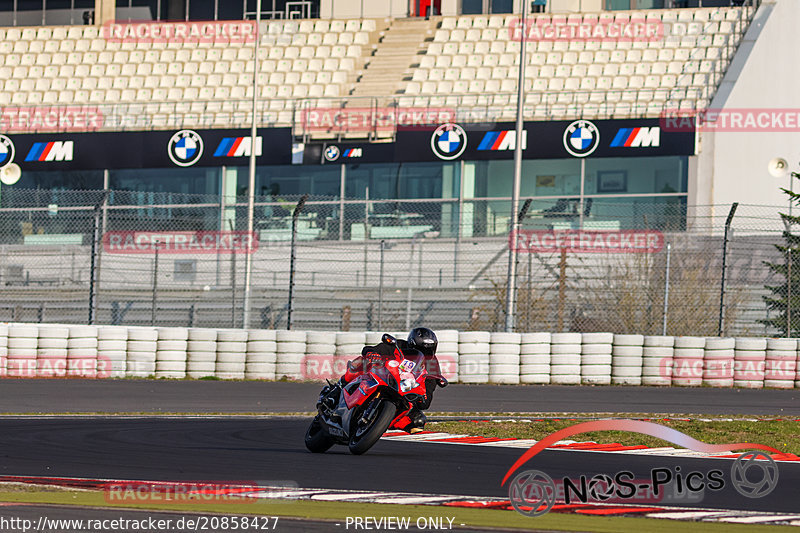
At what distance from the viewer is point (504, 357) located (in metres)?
17.0

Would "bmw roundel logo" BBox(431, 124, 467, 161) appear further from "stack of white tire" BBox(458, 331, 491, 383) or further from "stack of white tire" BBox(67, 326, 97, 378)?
"stack of white tire" BBox(67, 326, 97, 378)

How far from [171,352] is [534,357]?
17.1ft

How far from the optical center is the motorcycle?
8906 mm

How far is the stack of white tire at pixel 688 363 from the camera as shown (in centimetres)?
1702

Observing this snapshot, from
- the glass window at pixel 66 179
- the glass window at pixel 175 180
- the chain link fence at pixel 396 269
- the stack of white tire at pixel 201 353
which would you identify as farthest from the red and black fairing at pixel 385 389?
the glass window at pixel 66 179

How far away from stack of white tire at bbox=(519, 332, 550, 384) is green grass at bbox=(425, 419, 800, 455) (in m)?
4.88

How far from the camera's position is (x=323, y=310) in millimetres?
20000

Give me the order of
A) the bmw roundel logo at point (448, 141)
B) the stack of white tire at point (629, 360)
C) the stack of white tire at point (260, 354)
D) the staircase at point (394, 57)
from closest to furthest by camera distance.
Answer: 1. the stack of white tire at point (260, 354)
2. the stack of white tire at point (629, 360)
3. the bmw roundel logo at point (448, 141)
4. the staircase at point (394, 57)

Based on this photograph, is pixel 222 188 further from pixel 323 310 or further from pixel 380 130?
pixel 323 310

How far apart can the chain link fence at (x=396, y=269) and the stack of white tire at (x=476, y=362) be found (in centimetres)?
122

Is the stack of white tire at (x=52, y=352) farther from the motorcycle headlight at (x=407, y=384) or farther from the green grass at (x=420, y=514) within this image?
the green grass at (x=420, y=514)

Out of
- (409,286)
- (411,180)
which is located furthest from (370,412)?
(411,180)

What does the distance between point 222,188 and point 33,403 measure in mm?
14835

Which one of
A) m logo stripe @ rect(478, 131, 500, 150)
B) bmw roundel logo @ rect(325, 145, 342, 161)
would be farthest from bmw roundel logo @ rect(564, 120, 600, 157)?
bmw roundel logo @ rect(325, 145, 342, 161)
